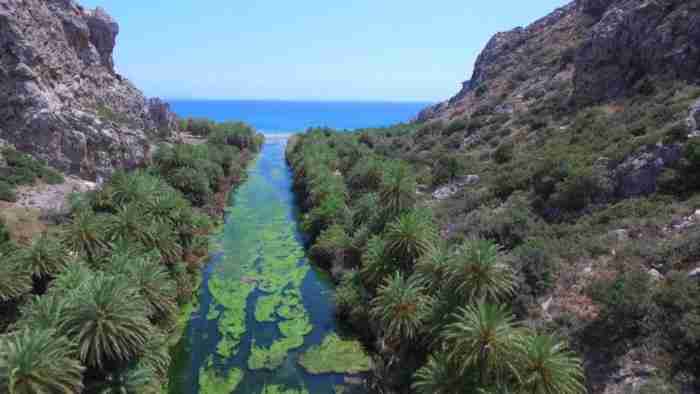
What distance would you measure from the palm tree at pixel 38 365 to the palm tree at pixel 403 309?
14431mm

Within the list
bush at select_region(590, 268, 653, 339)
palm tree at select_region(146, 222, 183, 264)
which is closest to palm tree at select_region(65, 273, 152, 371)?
palm tree at select_region(146, 222, 183, 264)

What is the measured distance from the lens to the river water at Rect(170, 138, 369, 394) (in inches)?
968

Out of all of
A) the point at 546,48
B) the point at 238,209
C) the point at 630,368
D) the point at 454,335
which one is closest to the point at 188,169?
the point at 238,209

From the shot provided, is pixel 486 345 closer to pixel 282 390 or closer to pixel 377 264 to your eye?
pixel 377 264

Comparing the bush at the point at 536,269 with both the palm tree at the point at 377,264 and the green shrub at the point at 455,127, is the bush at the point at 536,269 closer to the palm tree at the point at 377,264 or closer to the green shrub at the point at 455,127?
the palm tree at the point at 377,264

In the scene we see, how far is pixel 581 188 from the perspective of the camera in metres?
28.0

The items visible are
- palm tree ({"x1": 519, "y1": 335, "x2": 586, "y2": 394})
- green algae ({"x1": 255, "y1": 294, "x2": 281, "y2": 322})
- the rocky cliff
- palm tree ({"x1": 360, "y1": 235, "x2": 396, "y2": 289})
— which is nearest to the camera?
palm tree ({"x1": 519, "y1": 335, "x2": 586, "y2": 394})

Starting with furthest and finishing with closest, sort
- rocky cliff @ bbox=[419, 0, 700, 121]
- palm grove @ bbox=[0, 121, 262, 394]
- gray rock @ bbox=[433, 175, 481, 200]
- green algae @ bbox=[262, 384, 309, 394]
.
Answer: gray rock @ bbox=[433, 175, 481, 200] < rocky cliff @ bbox=[419, 0, 700, 121] < green algae @ bbox=[262, 384, 309, 394] < palm grove @ bbox=[0, 121, 262, 394]

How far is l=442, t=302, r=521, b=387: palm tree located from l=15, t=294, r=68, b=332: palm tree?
56.3ft

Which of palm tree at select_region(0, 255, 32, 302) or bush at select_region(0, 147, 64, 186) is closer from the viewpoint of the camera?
palm tree at select_region(0, 255, 32, 302)

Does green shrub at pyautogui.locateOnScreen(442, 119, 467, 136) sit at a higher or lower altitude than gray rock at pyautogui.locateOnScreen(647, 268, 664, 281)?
higher

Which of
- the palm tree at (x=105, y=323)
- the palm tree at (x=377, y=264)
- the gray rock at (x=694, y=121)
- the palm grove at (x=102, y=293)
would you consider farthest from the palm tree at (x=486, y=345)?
the gray rock at (x=694, y=121)

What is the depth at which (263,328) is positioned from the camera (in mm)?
29875

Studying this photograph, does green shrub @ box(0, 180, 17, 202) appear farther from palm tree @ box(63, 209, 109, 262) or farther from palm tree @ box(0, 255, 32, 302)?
palm tree @ box(0, 255, 32, 302)
